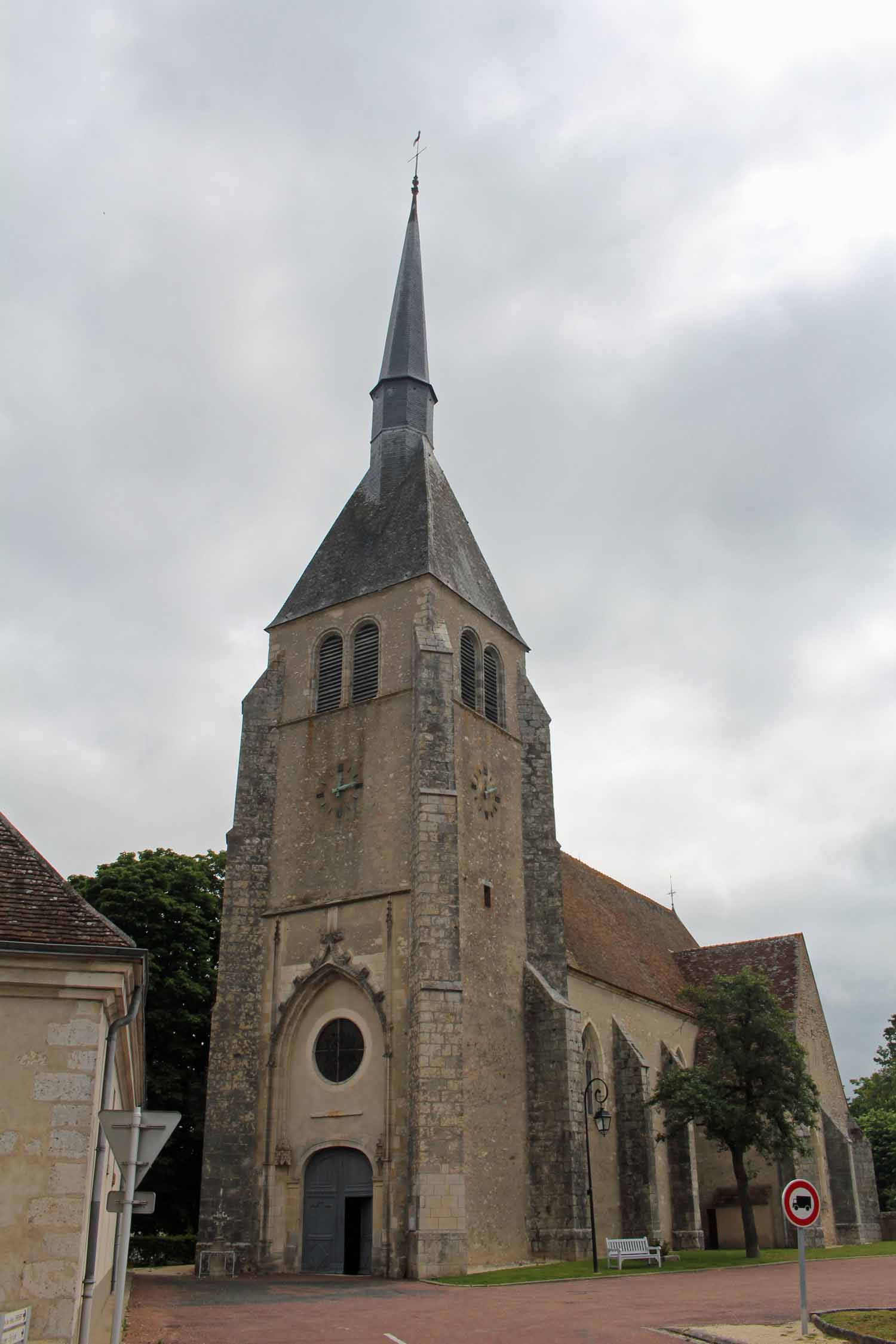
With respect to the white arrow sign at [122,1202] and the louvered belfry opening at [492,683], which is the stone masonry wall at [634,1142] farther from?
the white arrow sign at [122,1202]

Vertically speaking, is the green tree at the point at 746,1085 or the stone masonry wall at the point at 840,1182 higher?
the green tree at the point at 746,1085

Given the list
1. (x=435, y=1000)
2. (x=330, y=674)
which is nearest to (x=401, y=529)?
(x=330, y=674)

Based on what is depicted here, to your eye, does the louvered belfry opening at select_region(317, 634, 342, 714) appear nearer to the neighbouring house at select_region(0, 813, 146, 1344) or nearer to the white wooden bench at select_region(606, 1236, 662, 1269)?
the white wooden bench at select_region(606, 1236, 662, 1269)

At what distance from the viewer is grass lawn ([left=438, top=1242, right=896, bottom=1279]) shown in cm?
1991

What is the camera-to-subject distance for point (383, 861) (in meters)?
24.5

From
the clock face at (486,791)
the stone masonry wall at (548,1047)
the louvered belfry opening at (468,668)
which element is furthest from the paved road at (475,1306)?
the louvered belfry opening at (468,668)


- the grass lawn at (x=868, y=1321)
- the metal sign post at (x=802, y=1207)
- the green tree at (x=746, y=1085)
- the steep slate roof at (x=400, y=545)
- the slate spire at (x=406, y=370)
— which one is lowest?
the grass lawn at (x=868, y=1321)

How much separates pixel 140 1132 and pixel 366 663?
19855 mm

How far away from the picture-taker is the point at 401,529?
2934cm

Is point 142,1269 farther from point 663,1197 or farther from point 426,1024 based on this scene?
point 663,1197

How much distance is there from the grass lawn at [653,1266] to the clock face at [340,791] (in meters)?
10.0

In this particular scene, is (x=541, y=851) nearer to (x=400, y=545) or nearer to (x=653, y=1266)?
(x=400, y=545)

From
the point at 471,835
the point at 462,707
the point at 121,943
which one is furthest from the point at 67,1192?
the point at 462,707

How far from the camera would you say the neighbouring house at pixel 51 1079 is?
867 centimetres
